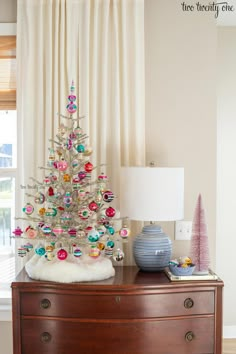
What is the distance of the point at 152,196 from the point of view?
223 cm

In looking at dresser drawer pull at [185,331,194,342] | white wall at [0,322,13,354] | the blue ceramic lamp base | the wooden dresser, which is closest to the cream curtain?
the blue ceramic lamp base

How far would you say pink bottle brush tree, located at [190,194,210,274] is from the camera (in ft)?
7.55

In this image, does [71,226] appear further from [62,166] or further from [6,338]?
[6,338]

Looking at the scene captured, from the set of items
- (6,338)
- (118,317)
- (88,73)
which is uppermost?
(88,73)

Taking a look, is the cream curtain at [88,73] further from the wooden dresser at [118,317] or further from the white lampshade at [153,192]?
the wooden dresser at [118,317]

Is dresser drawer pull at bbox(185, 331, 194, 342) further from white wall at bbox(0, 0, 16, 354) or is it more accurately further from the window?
the window

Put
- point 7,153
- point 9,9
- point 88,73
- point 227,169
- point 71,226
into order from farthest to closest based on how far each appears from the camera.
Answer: point 227,169, point 7,153, point 9,9, point 88,73, point 71,226

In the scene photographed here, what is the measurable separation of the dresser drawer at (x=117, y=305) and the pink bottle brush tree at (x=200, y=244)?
0.14 m

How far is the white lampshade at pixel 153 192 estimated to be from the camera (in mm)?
2229

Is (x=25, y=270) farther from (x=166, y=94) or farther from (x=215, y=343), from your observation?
(x=166, y=94)

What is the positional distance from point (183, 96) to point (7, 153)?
120 centimetres

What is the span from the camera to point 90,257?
2.33 meters

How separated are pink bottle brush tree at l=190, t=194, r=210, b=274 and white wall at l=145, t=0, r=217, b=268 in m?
0.39

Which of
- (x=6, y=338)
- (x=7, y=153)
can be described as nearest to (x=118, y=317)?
(x=6, y=338)
